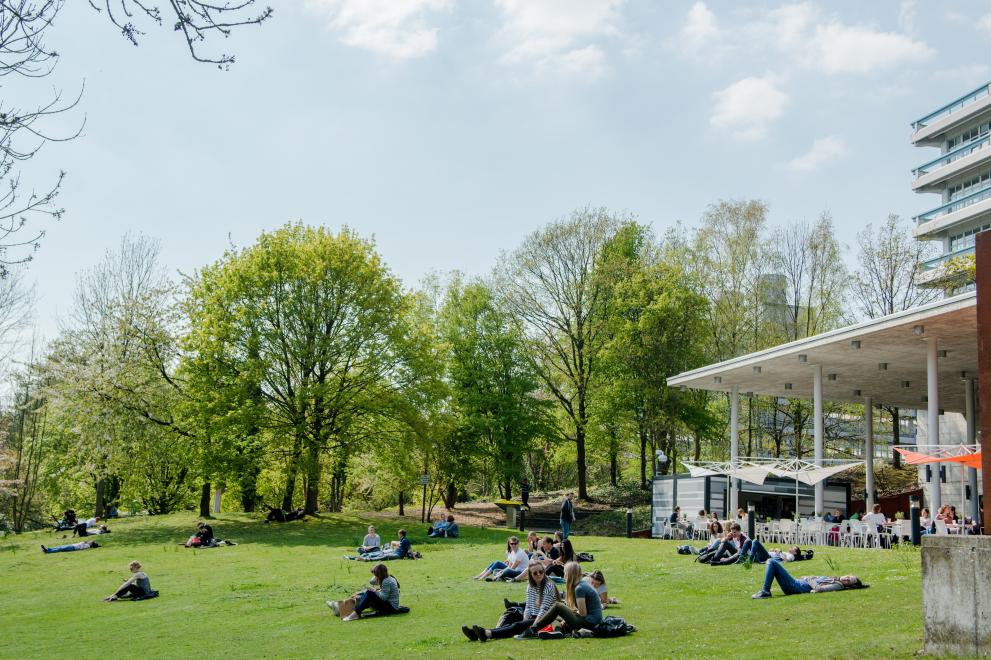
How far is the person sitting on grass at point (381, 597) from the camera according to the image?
531 inches

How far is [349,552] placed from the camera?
24719mm

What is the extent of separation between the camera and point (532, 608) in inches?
446

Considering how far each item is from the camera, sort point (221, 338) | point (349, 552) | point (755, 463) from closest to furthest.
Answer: point (349, 552) < point (755, 463) < point (221, 338)

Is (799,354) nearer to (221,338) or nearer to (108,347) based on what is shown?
(221,338)

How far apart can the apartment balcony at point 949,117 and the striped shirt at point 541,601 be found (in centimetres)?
6302

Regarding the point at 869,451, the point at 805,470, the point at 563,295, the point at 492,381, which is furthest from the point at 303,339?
the point at 869,451

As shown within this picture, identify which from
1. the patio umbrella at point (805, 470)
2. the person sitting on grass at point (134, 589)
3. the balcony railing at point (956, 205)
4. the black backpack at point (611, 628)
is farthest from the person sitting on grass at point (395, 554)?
the balcony railing at point (956, 205)

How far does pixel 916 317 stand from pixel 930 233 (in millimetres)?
47216

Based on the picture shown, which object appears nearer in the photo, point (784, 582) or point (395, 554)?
point (784, 582)

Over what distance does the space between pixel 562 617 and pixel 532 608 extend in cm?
48

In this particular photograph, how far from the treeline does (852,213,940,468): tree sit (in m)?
0.09

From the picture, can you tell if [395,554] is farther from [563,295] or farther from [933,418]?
[563,295]

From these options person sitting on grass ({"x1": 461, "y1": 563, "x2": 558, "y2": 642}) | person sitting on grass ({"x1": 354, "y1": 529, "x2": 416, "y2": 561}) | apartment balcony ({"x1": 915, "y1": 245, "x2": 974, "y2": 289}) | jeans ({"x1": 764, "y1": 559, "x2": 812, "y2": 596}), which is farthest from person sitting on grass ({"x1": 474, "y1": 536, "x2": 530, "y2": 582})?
apartment balcony ({"x1": 915, "y1": 245, "x2": 974, "y2": 289})

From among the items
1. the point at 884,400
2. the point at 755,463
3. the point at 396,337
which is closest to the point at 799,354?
the point at 755,463
